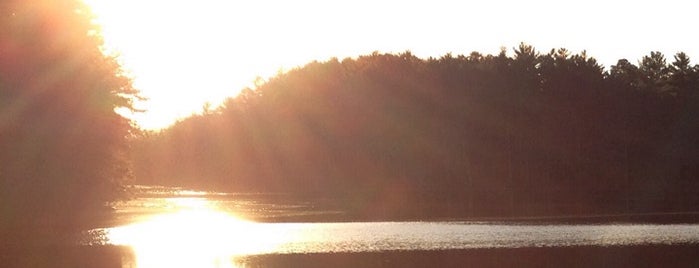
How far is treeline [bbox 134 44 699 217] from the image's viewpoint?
129 metres

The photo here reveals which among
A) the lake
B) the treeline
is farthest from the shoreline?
the treeline

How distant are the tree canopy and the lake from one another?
3.16 metres

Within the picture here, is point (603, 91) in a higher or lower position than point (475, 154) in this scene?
higher

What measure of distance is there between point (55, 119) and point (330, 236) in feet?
55.3

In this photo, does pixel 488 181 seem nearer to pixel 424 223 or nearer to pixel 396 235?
pixel 424 223

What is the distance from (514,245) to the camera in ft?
159

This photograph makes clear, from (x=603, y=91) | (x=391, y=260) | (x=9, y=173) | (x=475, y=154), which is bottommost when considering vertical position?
(x=391, y=260)

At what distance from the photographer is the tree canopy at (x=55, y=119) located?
56.0 metres

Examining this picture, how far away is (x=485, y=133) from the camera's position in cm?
13375

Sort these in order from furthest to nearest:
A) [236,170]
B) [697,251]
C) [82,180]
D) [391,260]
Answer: [236,170], [82,180], [697,251], [391,260]

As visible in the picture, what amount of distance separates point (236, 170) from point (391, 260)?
13347 cm

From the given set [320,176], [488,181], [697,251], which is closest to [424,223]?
[697,251]

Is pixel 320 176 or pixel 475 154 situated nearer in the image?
pixel 475 154

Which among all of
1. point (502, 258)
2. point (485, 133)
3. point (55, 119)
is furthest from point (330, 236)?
point (485, 133)
